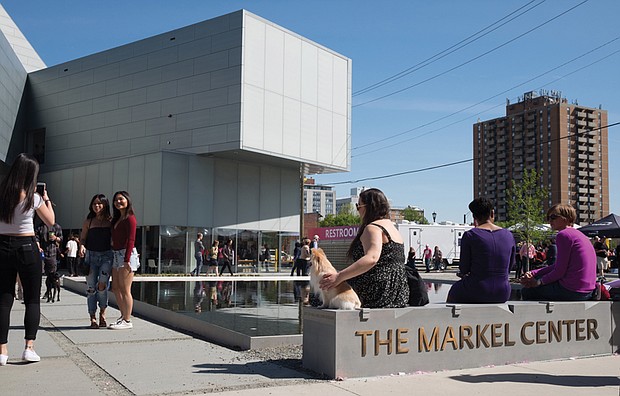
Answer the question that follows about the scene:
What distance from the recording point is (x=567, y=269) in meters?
6.62

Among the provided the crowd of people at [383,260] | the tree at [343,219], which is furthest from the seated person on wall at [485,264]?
the tree at [343,219]

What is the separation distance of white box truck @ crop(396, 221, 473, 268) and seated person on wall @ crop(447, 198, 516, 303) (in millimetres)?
37781

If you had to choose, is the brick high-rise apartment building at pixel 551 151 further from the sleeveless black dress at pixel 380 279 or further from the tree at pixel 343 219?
the sleeveless black dress at pixel 380 279

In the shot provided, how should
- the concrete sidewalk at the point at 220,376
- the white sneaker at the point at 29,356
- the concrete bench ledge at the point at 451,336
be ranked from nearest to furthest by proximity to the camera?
the concrete sidewalk at the point at 220,376, the concrete bench ledge at the point at 451,336, the white sneaker at the point at 29,356

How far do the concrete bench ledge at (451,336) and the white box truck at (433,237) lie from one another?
37250 mm

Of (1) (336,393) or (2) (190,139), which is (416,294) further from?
(2) (190,139)

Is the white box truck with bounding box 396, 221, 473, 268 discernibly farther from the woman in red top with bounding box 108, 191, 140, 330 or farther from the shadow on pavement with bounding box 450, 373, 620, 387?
the shadow on pavement with bounding box 450, 373, 620, 387

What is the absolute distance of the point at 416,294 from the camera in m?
5.91

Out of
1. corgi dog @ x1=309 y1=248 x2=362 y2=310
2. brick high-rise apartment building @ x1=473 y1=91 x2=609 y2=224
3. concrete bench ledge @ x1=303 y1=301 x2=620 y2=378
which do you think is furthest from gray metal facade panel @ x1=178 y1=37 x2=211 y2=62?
brick high-rise apartment building @ x1=473 y1=91 x2=609 y2=224

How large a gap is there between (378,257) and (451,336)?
3.94 feet

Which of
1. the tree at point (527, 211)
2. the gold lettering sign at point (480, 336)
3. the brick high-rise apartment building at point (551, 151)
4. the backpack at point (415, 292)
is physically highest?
the brick high-rise apartment building at point (551, 151)

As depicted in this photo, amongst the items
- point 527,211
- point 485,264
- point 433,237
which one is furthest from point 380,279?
point 433,237

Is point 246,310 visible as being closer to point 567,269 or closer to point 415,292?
point 415,292

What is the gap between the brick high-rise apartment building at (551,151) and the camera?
5044 inches
